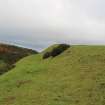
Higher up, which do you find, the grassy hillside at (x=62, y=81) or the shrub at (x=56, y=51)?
the shrub at (x=56, y=51)

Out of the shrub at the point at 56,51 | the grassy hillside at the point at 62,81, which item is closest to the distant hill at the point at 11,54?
the shrub at the point at 56,51

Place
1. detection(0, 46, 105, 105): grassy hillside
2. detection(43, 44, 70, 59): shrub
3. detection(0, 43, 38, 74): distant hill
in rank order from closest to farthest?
detection(0, 46, 105, 105): grassy hillside < detection(43, 44, 70, 59): shrub < detection(0, 43, 38, 74): distant hill

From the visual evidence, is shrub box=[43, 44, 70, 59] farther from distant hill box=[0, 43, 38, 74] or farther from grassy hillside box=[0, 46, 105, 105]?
distant hill box=[0, 43, 38, 74]

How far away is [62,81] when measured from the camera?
36.3 metres

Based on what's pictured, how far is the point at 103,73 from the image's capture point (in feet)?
120

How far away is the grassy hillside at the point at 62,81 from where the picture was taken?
30.4m

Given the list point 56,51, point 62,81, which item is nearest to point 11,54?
point 56,51

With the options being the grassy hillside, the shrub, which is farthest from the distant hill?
the grassy hillside

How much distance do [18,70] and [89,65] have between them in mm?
9988

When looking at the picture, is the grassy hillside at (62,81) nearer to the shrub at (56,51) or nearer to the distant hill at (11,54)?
the shrub at (56,51)

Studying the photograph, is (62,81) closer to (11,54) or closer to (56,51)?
(56,51)

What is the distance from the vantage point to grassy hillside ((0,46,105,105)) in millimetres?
30438

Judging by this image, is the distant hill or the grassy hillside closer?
the grassy hillside

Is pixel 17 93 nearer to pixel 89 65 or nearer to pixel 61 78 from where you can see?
pixel 61 78
